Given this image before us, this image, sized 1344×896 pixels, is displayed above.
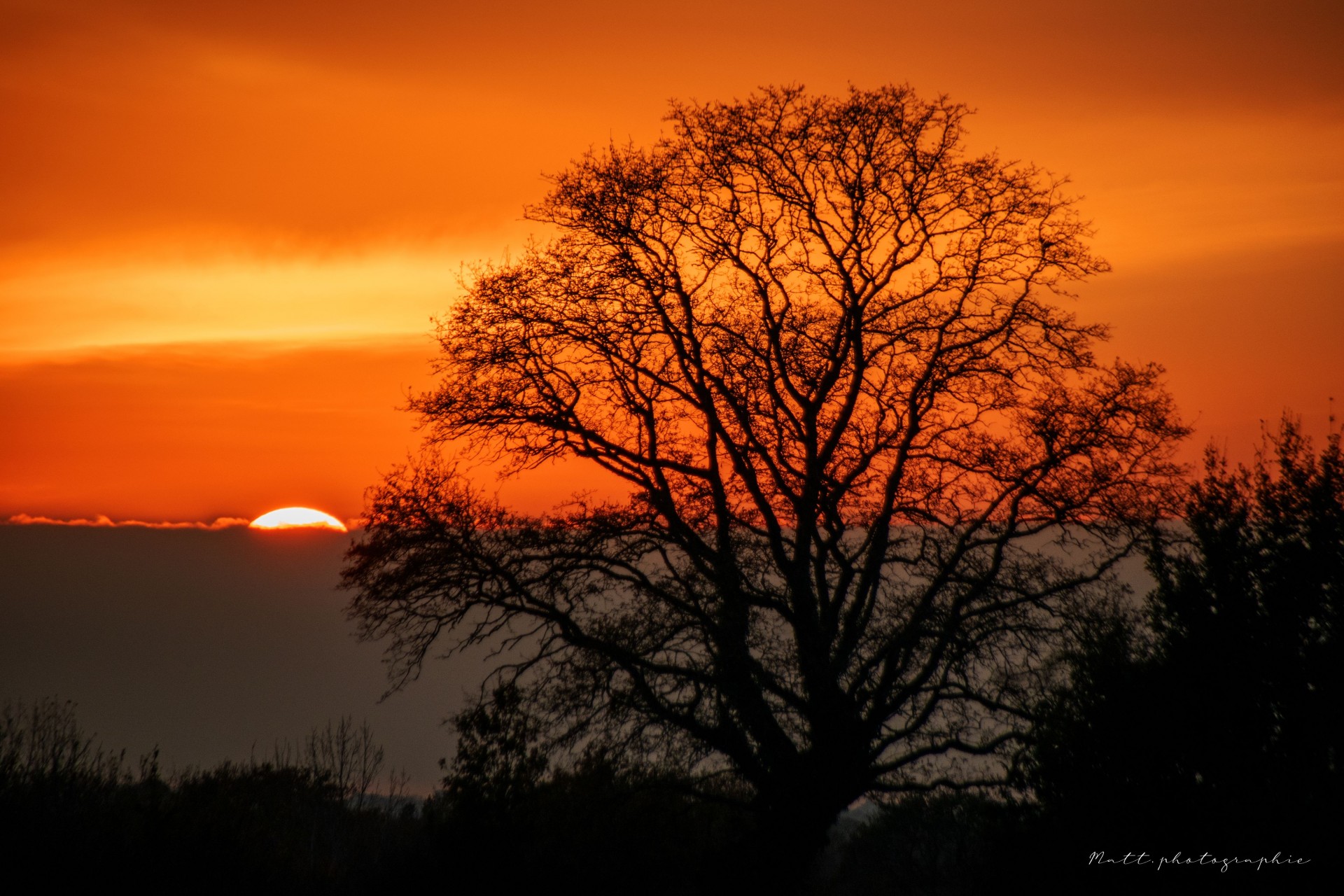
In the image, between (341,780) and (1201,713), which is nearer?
(1201,713)

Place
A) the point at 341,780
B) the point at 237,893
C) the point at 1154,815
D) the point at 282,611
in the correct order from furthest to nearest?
1. the point at 282,611
2. the point at 341,780
3. the point at 237,893
4. the point at 1154,815

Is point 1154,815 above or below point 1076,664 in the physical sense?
below

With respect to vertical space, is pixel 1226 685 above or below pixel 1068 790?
above

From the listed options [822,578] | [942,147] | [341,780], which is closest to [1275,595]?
[822,578]

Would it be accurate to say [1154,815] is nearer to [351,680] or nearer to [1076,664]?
[1076,664]

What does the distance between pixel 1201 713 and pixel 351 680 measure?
85.1m

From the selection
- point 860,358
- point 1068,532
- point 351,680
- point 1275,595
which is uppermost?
point 860,358

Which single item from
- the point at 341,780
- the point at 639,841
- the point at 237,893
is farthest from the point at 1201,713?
the point at 341,780

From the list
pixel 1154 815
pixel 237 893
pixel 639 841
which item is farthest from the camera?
pixel 639 841

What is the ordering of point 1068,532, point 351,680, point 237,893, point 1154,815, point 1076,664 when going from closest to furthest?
1. point 1154,815
2. point 1076,664
3. point 237,893
4. point 1068,532
5. point 351,680

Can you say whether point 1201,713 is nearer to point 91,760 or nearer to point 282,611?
point 91,760

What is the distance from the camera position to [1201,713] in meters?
11.7

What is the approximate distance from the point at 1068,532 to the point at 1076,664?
2.65 meters

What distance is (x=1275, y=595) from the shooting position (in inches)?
465
